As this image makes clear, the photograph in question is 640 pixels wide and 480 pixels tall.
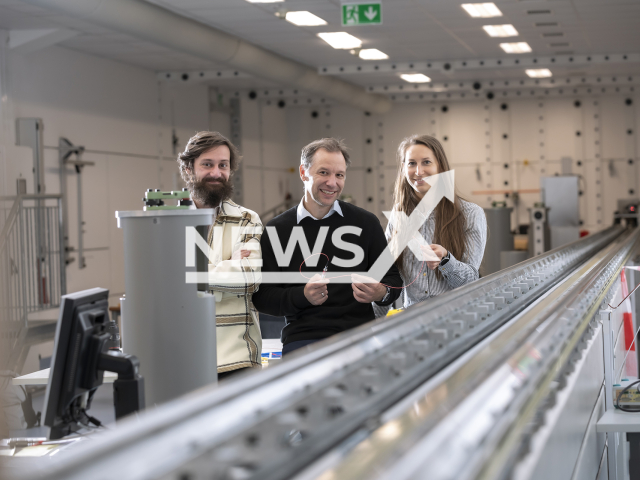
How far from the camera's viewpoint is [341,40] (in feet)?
27.8

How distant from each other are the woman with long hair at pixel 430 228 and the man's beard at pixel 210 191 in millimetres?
658

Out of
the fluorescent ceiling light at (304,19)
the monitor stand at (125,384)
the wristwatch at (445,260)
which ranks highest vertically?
the fluorescent ceiling light at (304,19)

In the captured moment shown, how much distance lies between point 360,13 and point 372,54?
256cm

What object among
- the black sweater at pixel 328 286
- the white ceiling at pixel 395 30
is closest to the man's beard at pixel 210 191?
the black sweater at pixel 328 286

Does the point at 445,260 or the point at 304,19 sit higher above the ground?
the point at 304,19

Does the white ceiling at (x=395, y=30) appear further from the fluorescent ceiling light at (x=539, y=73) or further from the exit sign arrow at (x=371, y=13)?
→ the fluorescent ceiling light at (x=539, y=73)

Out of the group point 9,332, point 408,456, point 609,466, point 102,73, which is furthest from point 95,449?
point 102,73

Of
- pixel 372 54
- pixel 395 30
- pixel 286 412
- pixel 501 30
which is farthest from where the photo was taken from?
pixel 372 54

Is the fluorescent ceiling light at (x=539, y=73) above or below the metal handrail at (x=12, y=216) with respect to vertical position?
above

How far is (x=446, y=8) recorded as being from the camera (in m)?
7.09

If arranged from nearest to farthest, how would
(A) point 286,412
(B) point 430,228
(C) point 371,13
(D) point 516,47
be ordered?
(A) point 286,412, (B) point 430,228, (C) point 371,13, (D) point 516,47

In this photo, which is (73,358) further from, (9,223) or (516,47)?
(516,47)

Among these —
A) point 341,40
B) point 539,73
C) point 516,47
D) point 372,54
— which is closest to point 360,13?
point 341,40

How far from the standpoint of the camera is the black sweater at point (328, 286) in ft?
7.43
